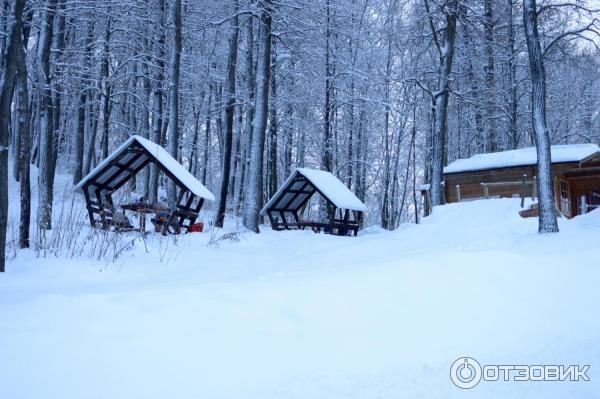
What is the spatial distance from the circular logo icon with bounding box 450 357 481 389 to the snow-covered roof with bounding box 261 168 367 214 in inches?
533

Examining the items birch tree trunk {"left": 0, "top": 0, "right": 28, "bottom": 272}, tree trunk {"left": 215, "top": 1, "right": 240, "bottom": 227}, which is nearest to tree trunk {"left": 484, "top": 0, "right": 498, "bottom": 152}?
tree trunk {"left": 215, "top": 1, "right": 240, "bottom": 227}

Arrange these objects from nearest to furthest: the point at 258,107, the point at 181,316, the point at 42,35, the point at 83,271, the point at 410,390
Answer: the point at 410,390 → the point at 181,316 → the point at 83,271 → the point at 42,35 → the point at 258,107

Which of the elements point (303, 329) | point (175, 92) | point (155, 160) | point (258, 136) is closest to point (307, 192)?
point (258, 136)

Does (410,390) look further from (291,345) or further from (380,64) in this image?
(380,64)

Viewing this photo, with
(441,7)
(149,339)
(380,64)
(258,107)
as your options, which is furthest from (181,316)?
(380,64)

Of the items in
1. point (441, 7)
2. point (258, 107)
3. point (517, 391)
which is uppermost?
point (441, 7)

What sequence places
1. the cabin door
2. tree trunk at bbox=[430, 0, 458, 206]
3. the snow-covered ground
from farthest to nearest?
1. the cabin door
2. tree trunk at bbox=[430, 0, 458, 206]
3. the snow-covered ground

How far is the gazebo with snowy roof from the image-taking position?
17578 mm

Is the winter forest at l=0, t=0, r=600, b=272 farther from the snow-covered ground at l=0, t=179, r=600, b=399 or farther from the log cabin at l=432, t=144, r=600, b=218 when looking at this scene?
the snow-covered ground at l=0, t=179, r=600, b=399

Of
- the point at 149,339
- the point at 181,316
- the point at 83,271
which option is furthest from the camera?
the point at 83,271

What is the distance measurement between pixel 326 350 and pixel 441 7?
56.9ft

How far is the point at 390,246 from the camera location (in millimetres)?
11133

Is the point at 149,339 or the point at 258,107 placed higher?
the point at 258,107

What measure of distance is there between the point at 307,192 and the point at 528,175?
10.9m
